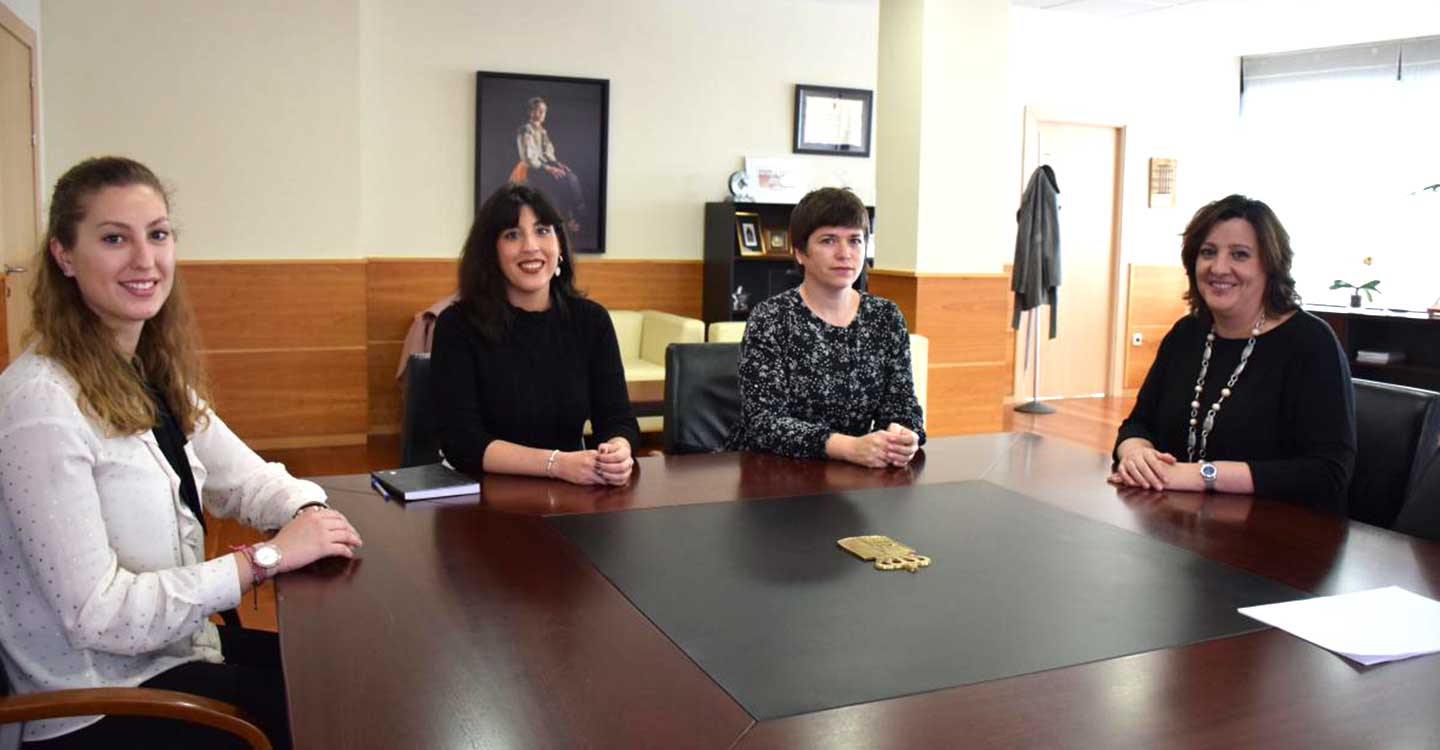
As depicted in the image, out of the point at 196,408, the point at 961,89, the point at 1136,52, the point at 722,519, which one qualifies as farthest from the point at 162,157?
the point at 1136,52

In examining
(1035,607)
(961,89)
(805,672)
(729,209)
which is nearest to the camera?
(805,672)

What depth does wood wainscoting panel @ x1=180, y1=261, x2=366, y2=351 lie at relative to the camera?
218 inches

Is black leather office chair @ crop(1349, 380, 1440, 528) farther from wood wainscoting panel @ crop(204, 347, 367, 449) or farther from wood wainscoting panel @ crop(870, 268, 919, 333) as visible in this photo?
wood wainscoting panel @ crop(204, 347, 367, 449)

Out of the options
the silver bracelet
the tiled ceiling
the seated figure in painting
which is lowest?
the silver bracelet

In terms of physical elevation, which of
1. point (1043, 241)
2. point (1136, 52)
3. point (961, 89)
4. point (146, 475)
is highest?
point (1136, 52)

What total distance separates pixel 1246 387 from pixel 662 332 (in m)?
4.12

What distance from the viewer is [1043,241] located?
22.6 ft

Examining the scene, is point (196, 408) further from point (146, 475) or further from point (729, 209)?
→ point (729, 209)

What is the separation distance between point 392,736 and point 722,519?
0.83 metres

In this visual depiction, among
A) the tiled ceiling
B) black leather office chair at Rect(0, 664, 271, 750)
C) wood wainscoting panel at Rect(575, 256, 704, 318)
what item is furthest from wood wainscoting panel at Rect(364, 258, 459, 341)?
black leather office chair at Rect(0, 664, 271, 750)

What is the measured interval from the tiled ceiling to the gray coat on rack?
101 cm

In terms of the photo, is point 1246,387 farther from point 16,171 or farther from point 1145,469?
point 16,171

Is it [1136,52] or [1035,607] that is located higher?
[1136,52]

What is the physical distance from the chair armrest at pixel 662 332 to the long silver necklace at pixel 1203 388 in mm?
3421
